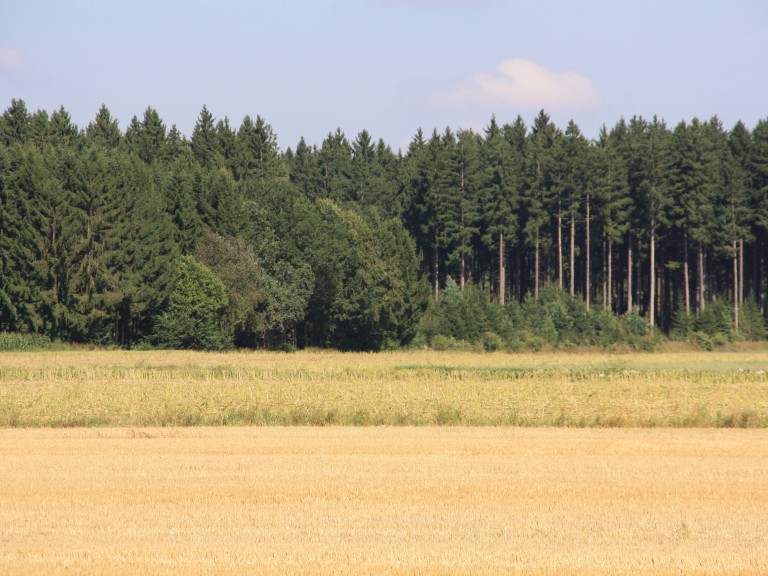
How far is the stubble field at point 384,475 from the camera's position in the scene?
49.2 feet

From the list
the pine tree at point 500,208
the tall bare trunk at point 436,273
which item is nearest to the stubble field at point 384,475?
the pine tree at point 500,208

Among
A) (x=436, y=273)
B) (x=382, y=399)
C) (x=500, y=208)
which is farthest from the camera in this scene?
(x=436, y=273)

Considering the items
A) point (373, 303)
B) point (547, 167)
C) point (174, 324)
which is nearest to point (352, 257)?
point (373, 303)

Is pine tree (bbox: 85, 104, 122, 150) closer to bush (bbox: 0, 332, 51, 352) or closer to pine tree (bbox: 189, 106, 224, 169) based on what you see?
pine tree (bbox: 189, 106, 224, 169)

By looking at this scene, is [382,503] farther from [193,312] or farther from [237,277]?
[237,277]

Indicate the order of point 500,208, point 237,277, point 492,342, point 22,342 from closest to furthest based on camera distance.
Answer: point 22,342, point 237,277, point 492,342, point 500,208

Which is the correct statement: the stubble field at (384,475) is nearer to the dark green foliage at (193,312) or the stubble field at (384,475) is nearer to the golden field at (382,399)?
the golden field at (382,399)

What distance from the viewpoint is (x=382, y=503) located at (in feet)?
63.6

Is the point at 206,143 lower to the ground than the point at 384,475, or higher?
higher

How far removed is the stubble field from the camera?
15000 mm

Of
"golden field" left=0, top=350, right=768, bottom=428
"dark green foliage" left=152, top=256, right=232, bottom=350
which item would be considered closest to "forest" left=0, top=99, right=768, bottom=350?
"dark green foliage" left=152, top=256, right=232, bottom=350

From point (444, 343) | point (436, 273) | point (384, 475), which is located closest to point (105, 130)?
point (436, 273)

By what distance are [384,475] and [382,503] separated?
3.19m

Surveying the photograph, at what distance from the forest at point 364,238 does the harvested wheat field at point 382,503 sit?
163 ft
